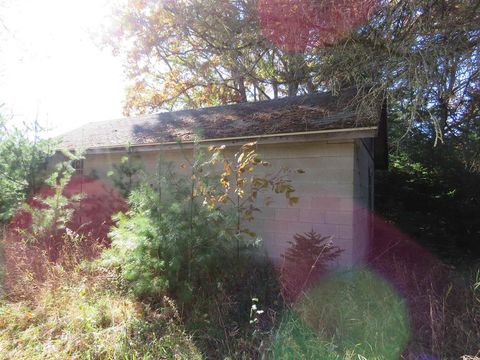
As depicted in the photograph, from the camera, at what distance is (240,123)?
8438 mm

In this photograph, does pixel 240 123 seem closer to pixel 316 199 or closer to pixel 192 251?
pixel 316 199

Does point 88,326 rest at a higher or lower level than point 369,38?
lower

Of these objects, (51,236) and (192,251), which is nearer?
(192,251)

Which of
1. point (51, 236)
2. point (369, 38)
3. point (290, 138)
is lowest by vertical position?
point (51, 236)

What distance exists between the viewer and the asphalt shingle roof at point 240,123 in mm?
6715

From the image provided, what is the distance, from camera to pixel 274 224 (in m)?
7.31

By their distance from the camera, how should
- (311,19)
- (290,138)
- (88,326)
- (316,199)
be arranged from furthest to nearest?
1. (316,199)
2. (290,138)
3. (311,19)
4. (88,326)

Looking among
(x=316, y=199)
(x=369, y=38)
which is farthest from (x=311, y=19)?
(x=316, y=199)

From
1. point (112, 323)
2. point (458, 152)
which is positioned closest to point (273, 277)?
point (112, 323)

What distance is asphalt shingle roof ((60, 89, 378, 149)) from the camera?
22.0 ft

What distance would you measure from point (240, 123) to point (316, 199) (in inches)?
108

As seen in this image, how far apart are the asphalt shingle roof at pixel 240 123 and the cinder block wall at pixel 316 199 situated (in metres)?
0.42

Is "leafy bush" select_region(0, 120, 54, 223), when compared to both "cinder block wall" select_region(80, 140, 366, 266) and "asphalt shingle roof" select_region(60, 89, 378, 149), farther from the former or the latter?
"cinder block wall" select_region(80, 140, 366, 266)

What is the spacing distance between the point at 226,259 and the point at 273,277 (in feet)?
2.91
